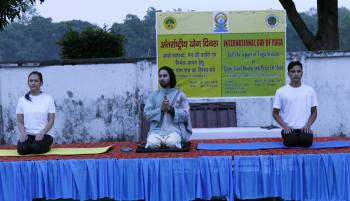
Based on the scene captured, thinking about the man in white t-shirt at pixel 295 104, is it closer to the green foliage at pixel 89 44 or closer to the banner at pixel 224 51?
the banner at pixel 224 51

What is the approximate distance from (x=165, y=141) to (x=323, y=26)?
21.7ft

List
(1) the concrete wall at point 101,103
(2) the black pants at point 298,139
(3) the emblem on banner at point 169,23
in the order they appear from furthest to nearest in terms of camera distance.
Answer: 1. (1) the concrete wall at point 101,103
2. (3) the emblem on banner at point 169,23
3. (2) the black pants at point 298,139

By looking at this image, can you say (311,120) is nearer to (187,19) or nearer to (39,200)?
(187,19)

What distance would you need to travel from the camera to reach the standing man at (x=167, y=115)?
18.1 feet

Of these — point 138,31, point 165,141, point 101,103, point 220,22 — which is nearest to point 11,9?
point 101,103

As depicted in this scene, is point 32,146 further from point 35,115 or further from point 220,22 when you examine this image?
point 220,22

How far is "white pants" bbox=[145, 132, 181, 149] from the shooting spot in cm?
547

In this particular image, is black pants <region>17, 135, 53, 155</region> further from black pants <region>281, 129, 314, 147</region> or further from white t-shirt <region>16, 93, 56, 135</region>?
black pants <region>281, 129, 314, 147</region>


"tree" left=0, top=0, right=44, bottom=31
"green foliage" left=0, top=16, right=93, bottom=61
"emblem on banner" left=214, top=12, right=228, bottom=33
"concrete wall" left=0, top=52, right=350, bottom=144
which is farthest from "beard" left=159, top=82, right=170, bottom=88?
"green foliage" left=0, top=16, right=93, bottom=61

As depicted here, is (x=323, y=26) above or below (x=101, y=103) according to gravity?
above

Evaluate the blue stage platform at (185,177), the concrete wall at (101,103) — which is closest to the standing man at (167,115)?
the blue stage platform at (185,177)

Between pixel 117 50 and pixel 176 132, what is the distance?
231 inches

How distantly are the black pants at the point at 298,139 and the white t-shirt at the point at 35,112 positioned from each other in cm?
240

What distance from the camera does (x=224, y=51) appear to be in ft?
23.3
